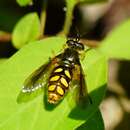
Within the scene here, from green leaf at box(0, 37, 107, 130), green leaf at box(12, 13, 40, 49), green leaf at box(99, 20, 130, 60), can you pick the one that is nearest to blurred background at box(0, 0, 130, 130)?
green leaf at box(12, 13, 40, 49)

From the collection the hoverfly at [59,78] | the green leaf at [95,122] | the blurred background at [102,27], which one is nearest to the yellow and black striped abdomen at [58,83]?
the hoverfly at [59,78]

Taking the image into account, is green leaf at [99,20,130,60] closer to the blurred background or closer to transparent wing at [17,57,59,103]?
transparent wing at [17,57,59,103]

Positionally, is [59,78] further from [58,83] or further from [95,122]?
[95,122]

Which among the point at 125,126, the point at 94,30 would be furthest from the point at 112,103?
the point at 94,30

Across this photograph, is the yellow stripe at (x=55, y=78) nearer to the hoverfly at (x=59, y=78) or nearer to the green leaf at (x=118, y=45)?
the hoverfly at (x=59, y=78)

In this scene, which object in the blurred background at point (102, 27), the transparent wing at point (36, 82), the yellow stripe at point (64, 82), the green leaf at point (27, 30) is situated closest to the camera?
the transparent wing at point (36, 82)

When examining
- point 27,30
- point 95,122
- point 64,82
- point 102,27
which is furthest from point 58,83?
point 102,27
